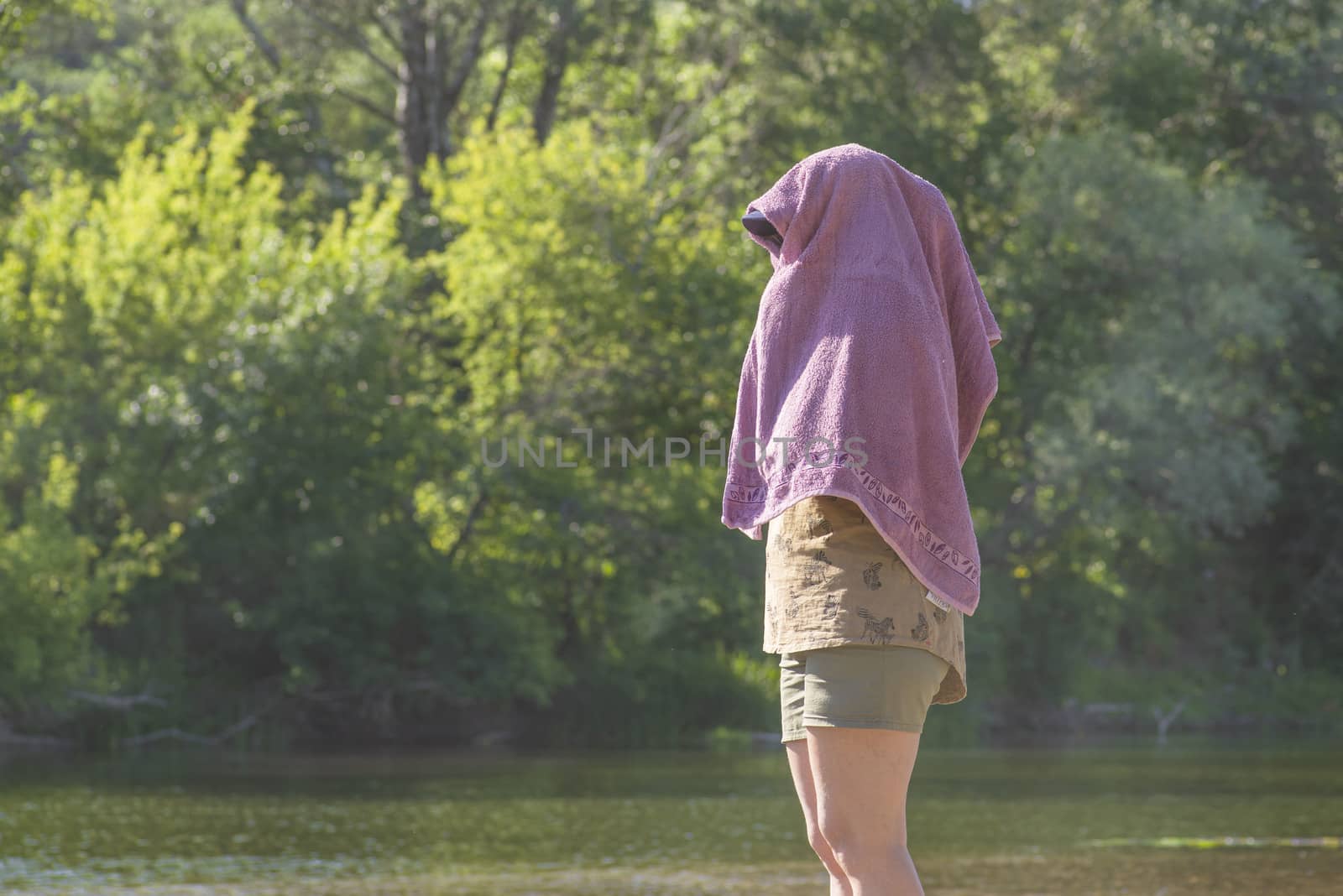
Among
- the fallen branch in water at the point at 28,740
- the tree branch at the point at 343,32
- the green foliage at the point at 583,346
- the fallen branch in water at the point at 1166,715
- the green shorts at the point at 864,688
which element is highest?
the tree branch at the point at 343,32

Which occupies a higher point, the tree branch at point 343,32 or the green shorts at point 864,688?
the tree branch at point 343,32

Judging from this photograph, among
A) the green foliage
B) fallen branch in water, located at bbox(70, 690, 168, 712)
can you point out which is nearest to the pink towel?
the green foliage

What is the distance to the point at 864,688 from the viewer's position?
269cm

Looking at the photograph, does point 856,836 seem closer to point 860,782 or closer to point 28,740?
point 860,782

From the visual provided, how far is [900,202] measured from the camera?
115 inches

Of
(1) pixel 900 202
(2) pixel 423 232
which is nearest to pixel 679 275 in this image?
(2) pixel 423 232

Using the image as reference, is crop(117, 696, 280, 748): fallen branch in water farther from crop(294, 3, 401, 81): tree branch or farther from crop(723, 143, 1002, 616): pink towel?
crop(723, 143, 1002, 616): pink towel

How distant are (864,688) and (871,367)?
48cm

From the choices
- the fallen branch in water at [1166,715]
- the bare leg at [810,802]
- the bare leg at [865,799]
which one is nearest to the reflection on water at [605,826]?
the bare leg at [810,802]

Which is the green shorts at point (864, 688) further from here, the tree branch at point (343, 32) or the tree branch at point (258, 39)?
the tree branch at point (258, 39)

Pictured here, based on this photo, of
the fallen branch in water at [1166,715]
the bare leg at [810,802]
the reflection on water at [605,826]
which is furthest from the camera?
the fallen branch in water at [1166,715]

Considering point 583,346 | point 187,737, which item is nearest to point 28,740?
point 187,737

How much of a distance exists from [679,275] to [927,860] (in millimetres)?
14460

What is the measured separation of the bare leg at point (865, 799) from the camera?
2701 millimetres
